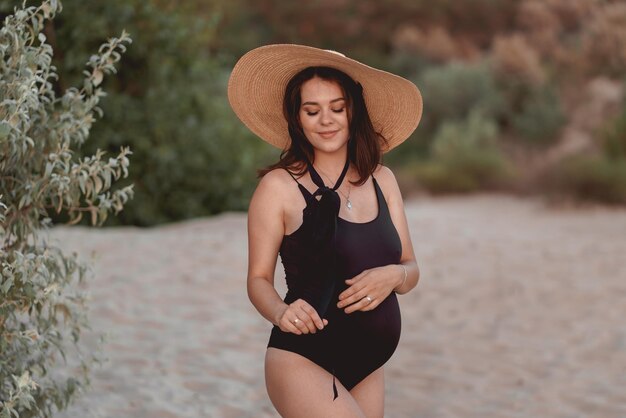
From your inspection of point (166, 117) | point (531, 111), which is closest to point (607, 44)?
point (531, 111)

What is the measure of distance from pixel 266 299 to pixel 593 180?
1049cm

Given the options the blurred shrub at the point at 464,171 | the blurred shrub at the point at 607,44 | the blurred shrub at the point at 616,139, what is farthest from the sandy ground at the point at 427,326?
the blurred shrub at the point at 607,44

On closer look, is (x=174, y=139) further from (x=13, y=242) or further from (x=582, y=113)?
(x=582, y=113)

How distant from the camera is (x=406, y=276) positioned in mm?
2600

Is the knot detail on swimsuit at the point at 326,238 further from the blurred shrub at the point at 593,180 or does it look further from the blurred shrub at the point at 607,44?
the blurred shrub at the point at 607,44

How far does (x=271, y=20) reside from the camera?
28.8 m

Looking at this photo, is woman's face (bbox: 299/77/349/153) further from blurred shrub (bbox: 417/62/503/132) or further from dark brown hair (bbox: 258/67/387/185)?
blurred shrub (bbox: 417/62/503/132)

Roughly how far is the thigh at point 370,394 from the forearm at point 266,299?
0.36m

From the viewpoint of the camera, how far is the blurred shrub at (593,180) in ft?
40.0

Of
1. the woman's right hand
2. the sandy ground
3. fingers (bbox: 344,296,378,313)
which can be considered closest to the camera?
the woman's right hand

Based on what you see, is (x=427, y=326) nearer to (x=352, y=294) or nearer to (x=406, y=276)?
(x=406, y=276)

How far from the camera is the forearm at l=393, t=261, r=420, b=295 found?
256cm

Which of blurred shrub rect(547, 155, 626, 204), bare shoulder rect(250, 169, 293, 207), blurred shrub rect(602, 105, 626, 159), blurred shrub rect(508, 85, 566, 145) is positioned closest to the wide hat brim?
bare shoulder rect(250, 169, 293, 207)

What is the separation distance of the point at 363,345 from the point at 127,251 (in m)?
5.63
